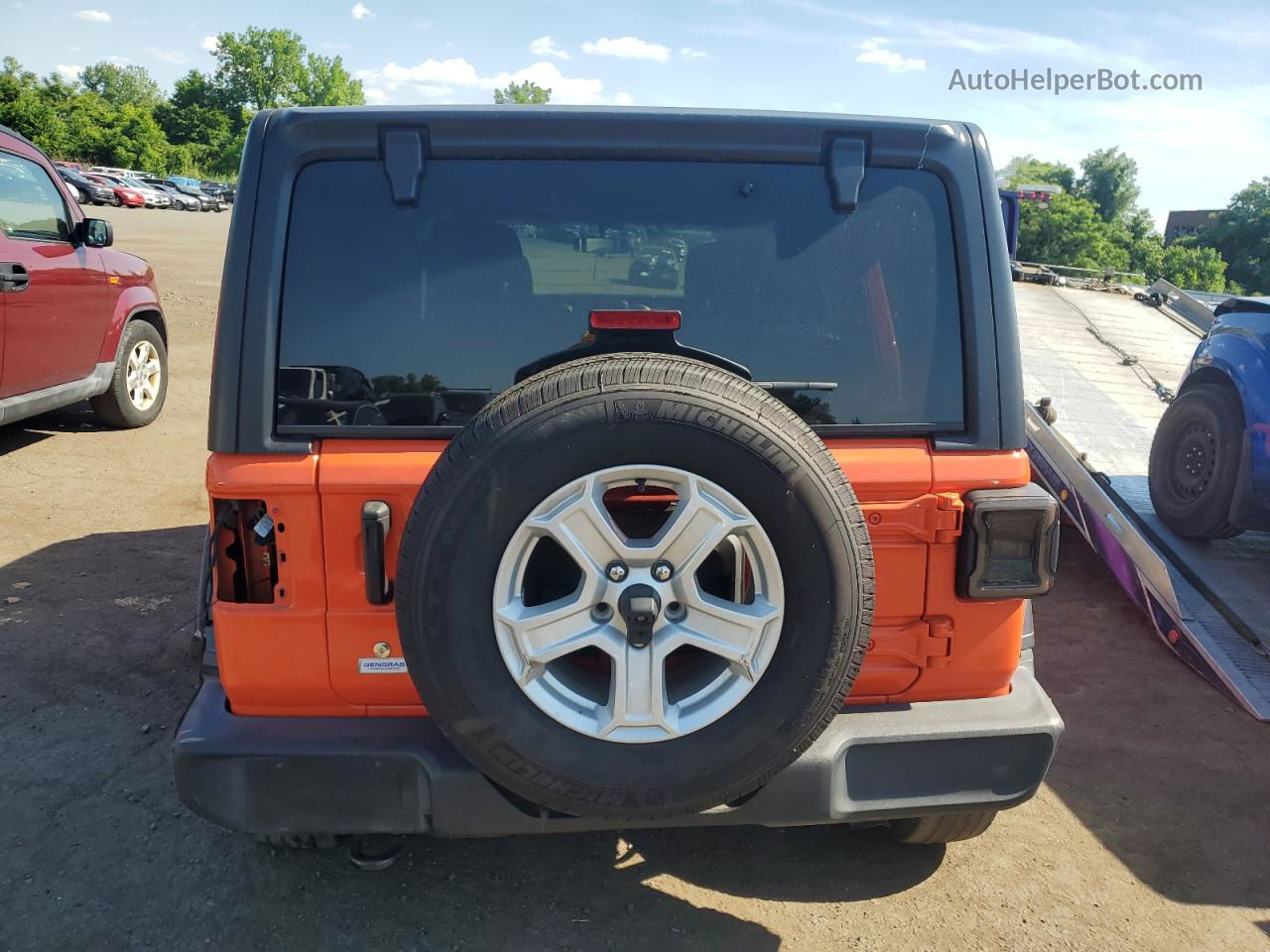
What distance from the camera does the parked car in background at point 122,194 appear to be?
4419 centimetres

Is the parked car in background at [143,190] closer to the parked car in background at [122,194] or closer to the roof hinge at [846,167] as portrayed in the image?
the parked car in background at [122,194]

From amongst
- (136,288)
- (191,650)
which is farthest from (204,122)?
(191,650)

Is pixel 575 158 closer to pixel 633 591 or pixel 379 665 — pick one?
pixel 633 591

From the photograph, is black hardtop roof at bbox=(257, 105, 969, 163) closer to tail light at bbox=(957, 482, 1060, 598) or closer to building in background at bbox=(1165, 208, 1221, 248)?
tail light at bbox=(957, 482, 1060, 598)

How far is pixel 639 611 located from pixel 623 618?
0.15ft

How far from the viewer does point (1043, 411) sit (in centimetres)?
544

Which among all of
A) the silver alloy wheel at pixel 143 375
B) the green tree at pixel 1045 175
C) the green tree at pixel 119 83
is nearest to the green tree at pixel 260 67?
the green tree at pixel 119 83

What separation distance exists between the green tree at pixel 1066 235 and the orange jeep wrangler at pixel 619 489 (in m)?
65.6

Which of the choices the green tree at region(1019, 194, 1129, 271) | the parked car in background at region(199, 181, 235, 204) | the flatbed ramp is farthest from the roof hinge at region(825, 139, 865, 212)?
the green tree at region(1019, 194, 1129, 271)

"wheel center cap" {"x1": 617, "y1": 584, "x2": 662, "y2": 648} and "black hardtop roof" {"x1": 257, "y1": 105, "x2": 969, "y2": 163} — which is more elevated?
"black hardtop roof" {"x1": 257, "y1": 105, "x2": 969, "y2": 163}

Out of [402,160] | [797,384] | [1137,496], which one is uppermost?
[402,160]

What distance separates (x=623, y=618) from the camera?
2002mm

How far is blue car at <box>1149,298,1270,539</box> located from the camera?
4.43 metres

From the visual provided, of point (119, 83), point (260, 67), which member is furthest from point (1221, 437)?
point (119, 83)
